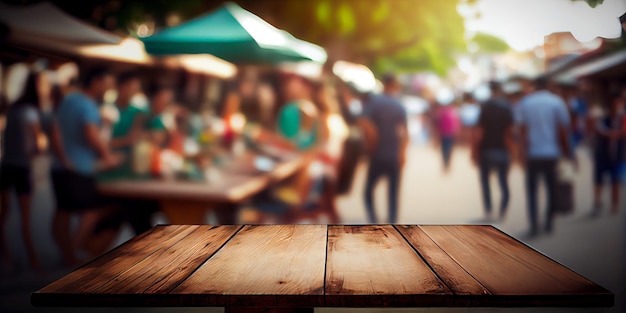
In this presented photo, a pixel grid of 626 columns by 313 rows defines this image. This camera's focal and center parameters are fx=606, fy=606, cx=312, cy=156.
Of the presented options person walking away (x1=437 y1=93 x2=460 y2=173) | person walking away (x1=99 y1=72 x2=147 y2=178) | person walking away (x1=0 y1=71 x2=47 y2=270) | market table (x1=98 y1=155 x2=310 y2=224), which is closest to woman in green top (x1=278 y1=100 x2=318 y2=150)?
market table (x1=98 y1=155 x2=310 y2=224)

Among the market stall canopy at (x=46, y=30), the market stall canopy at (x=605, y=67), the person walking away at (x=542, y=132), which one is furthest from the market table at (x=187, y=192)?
the market stall canopy at (x=605, y=67)

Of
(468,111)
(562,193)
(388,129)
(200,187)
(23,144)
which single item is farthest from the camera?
(468,111)

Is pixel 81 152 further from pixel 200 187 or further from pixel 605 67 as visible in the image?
pixel 605 67

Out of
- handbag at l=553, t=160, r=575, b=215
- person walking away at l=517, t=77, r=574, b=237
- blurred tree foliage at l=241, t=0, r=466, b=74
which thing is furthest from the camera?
blurred tree foliage at l=241, t=0, r=466, b=74

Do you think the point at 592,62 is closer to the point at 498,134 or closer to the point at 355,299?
the point at 498,134

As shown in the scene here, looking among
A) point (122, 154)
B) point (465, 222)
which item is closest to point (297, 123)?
point (122, 154)

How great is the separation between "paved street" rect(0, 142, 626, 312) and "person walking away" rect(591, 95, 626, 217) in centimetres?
29

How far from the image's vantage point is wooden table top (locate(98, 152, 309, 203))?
3.98 m

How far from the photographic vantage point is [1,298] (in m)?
4.21

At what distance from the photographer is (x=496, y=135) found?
650cm

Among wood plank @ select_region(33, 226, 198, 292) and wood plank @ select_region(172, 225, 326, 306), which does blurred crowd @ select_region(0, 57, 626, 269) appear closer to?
wood plank @ select_region(33, 226, 198, 292)

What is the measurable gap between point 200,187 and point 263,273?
261 centimetres

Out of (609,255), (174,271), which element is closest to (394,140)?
(609,255)

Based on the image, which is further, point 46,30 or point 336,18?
point 336,18
